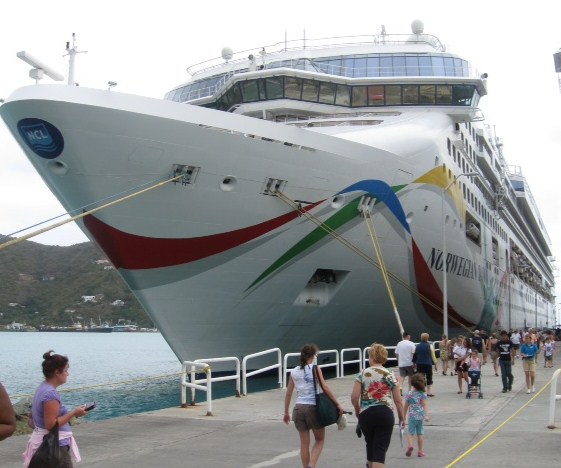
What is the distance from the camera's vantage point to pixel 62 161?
1583cm

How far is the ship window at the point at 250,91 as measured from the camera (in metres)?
24.3

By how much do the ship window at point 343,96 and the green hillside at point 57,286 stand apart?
120m

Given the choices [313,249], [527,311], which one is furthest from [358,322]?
[527,311]

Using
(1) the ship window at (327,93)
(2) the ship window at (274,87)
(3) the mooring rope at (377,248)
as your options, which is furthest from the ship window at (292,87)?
(3) the mooring rope at (377,248)

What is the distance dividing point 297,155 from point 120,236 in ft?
14.9

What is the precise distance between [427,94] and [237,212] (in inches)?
473

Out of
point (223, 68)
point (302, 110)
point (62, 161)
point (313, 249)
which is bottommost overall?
point (313, 249)

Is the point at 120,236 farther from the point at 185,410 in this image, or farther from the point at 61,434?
the point at 61,434

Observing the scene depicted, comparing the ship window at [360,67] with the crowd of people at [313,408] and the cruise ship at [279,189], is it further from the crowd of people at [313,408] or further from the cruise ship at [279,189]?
the crowd of people at [313,408]

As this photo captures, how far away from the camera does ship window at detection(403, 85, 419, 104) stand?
26.2 m

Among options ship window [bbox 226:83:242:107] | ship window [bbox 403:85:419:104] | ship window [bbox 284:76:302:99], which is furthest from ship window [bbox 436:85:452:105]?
ship window [bbox 226:83:242:107]

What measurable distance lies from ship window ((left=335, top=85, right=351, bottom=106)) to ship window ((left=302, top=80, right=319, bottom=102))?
915mm

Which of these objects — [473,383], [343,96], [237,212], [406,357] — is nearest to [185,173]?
[237,212]

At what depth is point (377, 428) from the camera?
6535mm
